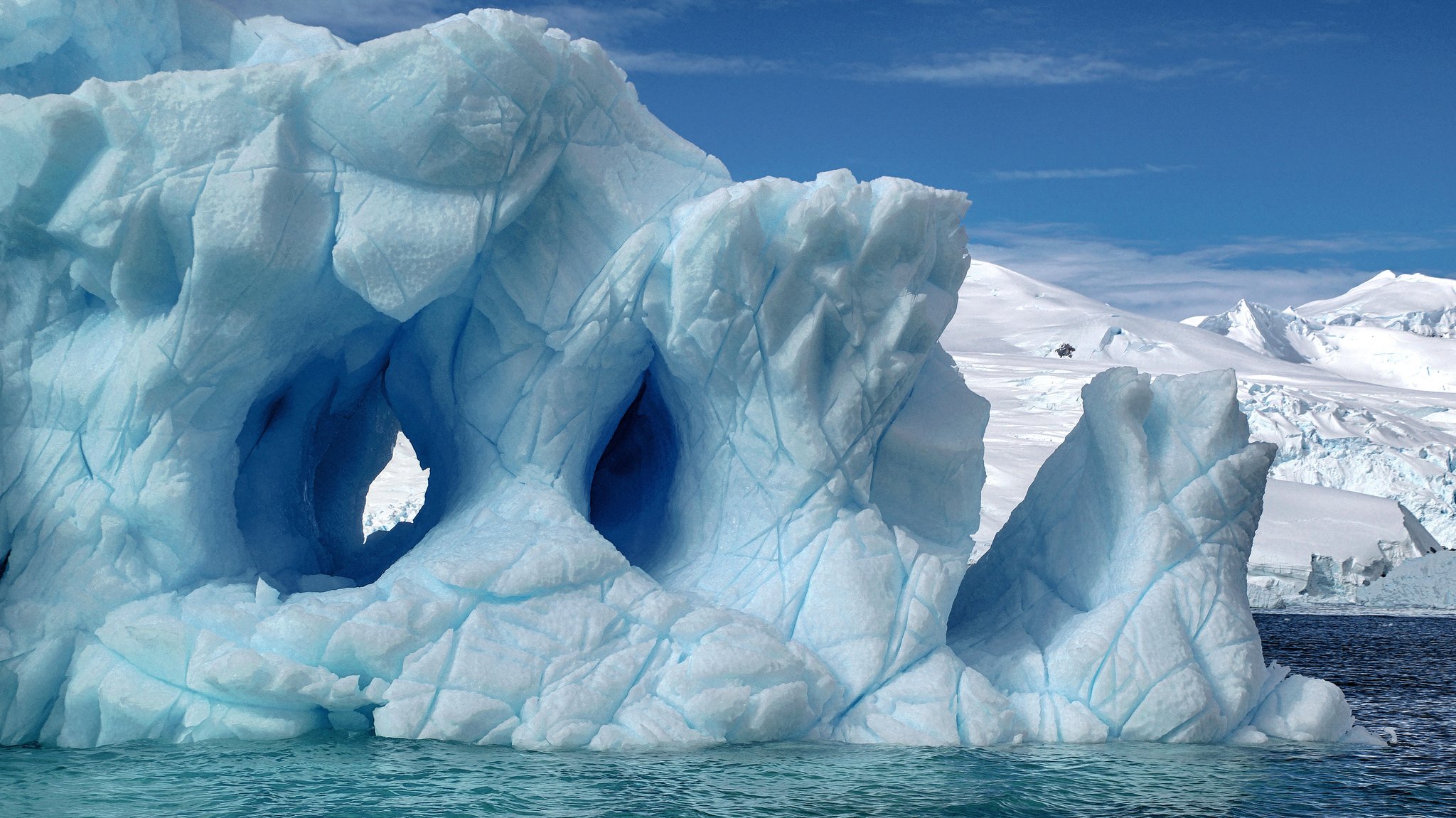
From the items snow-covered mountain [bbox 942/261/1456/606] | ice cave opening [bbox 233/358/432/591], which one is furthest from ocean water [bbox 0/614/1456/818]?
snow-covered mountain [bbox 942/261/1456/606]

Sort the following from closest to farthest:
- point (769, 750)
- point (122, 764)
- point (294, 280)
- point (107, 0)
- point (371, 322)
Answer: point (122, 764), point (769, 750), point (294, 280), point (107, 0), point (371, 322)

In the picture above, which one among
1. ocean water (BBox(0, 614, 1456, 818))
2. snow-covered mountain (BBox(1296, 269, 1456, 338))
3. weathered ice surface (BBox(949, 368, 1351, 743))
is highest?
snow-covered mountain (BBox(1296, 269, 1456, 338))

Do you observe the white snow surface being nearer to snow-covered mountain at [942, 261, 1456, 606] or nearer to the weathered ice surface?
snow-covered mountain at [942, 261, 1456, 606]

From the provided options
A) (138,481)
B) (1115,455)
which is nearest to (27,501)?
(138,481)

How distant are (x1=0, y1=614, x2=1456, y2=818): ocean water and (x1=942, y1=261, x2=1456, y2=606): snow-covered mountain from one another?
1245 cm

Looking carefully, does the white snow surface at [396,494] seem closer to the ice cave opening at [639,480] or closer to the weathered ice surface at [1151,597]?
the ice cave opening at [639,480]

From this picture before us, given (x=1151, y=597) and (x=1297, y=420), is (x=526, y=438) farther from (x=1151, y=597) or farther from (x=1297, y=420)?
(x=1297, y=420)

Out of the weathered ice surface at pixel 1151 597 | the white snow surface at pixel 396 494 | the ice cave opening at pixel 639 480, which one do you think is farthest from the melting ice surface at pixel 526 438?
the white snow surface at pixel 396 494

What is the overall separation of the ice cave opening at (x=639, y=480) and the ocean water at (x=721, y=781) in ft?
8.22

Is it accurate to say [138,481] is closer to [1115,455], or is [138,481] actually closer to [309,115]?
[309,115]

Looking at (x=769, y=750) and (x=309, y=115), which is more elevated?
(x=309, y=115)

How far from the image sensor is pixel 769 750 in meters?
7.01

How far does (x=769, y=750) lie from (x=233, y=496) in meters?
4.18

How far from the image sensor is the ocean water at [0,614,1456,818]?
5.61m
